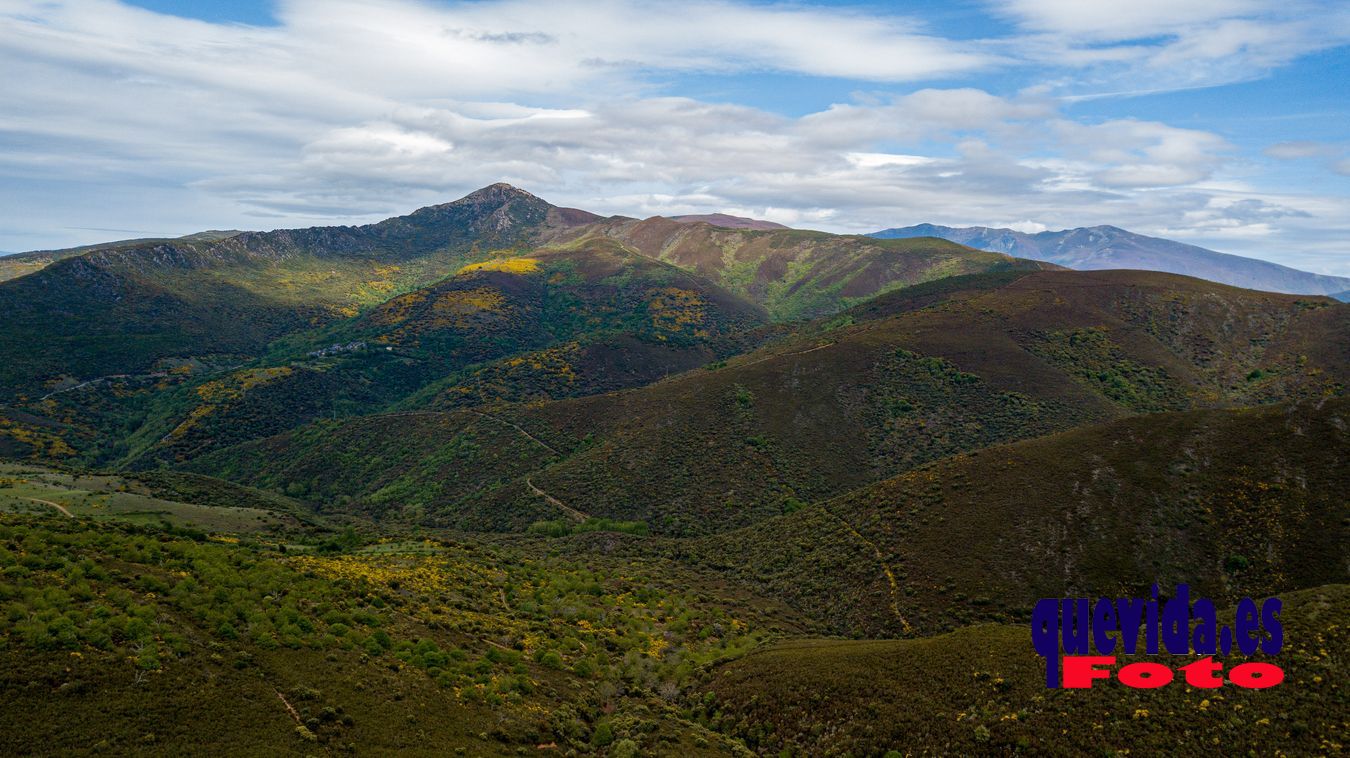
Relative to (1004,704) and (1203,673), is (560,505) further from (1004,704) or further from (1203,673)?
(1203,673)

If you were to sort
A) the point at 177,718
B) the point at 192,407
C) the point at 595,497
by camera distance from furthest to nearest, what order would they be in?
the point at 192,407 < the point at 595,497 < the point at 177,718

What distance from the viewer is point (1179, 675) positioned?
1345 inches

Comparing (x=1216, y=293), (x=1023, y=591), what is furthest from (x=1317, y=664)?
(x=1216, y=293)

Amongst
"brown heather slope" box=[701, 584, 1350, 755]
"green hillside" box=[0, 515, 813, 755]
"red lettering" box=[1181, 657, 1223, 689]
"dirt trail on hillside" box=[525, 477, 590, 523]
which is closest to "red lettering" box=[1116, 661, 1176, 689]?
"brown heather slope" box=[701, 584, 1350, 755]

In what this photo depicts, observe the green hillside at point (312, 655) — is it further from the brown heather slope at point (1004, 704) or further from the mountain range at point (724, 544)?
the brown heather slope at point (1004, 704)

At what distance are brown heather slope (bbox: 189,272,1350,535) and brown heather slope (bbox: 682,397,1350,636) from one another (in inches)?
953

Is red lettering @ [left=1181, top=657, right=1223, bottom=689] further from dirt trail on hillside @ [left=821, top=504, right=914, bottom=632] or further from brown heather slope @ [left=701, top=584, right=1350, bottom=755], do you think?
dirt trail on hillside @ [left=821, top=504, right=914, bottom=632]

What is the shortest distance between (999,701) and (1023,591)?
2247 centimetres

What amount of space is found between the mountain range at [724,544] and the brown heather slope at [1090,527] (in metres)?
0.33

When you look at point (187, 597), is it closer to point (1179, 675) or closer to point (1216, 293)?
point (1179, 675)

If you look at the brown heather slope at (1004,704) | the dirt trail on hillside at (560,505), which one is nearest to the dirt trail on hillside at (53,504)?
the dirt trail on hillside at (560,505)

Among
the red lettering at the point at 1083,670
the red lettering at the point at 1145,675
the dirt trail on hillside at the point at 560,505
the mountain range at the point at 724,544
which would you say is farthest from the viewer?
the dirt trail on hillside at the point at 560,505

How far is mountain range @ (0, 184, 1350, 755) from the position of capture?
30.7 m

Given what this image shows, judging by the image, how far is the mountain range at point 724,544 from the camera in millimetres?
30719
